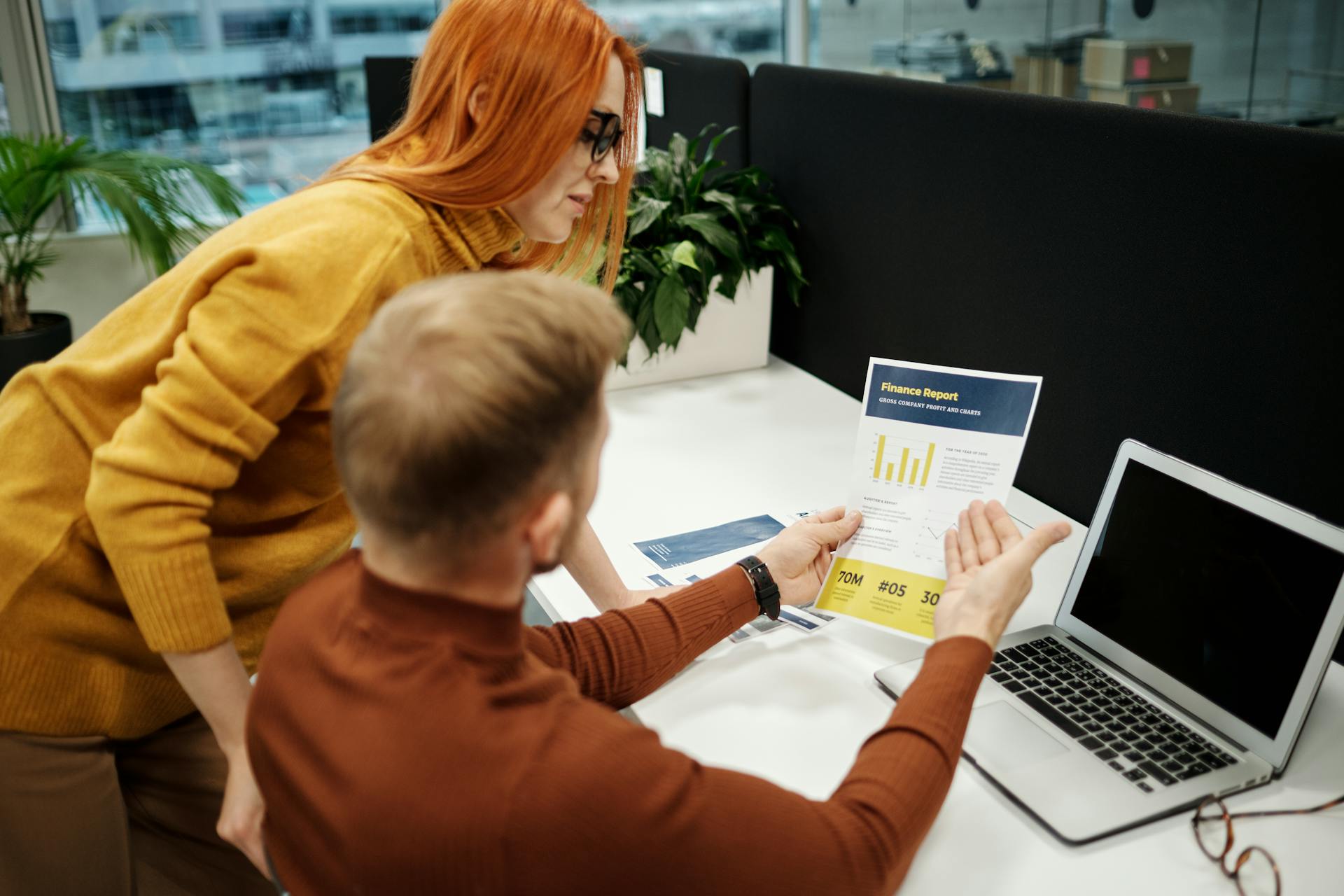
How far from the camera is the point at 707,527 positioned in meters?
1.43

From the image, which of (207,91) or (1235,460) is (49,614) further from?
(207,91)

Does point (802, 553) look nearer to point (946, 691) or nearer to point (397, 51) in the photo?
point (946, 691)

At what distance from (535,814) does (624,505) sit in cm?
91

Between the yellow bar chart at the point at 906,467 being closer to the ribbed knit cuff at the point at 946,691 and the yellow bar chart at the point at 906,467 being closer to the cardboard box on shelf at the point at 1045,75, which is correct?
the ribbed knit cuff at the point at 946,691

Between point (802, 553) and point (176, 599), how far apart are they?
612 millimetres

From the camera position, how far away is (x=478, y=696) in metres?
0.64

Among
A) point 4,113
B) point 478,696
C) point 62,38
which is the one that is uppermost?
point 62,38

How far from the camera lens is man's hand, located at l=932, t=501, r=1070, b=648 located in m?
0.88

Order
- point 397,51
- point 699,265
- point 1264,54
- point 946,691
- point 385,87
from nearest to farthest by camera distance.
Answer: point 946,691 < point 699,265 < point 1264,54 < point 385,87 < point 397,51

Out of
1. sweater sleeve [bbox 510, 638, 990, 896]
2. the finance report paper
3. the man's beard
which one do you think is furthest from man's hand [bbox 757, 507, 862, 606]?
the man's beard

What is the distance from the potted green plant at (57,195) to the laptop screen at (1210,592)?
269cm

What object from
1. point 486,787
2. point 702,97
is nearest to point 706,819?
point 486,787

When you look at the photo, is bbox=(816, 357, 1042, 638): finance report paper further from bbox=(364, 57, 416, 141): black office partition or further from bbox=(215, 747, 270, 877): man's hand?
bbox=(364, 57, 416, 141): black office partition

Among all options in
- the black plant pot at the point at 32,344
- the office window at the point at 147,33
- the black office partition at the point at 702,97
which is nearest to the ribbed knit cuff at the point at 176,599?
the black office partition at the point at 702,97
